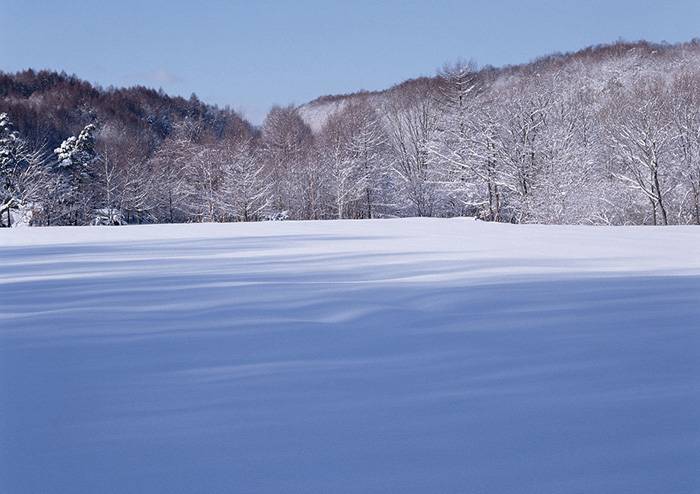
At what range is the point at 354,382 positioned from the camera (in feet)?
7.20

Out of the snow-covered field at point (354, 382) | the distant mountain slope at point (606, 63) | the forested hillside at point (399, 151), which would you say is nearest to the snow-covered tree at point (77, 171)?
the forested hillside at point (399, 151)

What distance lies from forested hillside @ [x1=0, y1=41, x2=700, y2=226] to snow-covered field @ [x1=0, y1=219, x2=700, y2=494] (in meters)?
19.9

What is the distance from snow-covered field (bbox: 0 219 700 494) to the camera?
1.55 meters

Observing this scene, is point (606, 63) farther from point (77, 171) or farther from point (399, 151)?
point (77, 171)

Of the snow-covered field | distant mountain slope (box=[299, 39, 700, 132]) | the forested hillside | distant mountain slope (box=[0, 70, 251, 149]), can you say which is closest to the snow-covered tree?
the forested hillside

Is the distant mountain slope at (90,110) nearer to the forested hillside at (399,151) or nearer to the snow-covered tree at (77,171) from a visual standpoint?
the forested hillside at (399,151)

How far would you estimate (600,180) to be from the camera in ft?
82.4

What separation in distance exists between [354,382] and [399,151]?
34245 mm

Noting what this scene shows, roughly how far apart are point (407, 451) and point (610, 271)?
11.6 feet

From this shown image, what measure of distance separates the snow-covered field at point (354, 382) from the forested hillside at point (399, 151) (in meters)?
19.9

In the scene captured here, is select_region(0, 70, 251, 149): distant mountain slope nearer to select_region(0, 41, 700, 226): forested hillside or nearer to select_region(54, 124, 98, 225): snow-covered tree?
select_region(0, 41, 700, 226): forested hillside

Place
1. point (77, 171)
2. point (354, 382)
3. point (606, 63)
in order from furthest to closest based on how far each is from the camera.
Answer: point (606, 63), point (77, 171), point (354, 382)

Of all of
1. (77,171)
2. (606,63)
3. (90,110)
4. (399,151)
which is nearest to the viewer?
(77,171)

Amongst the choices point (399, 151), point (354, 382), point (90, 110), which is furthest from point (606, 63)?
point (354, 382)
